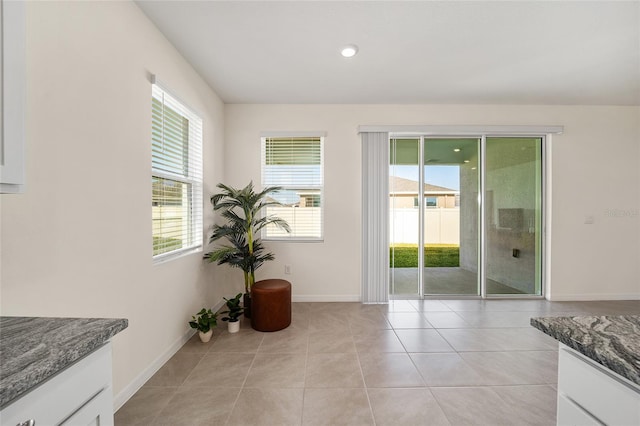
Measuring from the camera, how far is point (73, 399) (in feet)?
2.41

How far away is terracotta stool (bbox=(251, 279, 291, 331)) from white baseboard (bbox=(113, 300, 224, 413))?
66 centimetres

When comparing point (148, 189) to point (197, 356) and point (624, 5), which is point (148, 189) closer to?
point (197, 356)

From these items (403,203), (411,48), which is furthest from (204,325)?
(411,48)

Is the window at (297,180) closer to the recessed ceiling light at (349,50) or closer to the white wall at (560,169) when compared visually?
A: the white wall at (560,169)

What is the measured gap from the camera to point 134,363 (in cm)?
183

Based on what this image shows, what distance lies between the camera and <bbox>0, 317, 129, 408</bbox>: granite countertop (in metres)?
0.59

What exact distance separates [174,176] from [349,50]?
6.48ft

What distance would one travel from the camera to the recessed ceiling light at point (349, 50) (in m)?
2.29

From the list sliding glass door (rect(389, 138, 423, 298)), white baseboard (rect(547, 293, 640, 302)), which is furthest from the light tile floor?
white baseboard (rect(547, 293, 640, 302))

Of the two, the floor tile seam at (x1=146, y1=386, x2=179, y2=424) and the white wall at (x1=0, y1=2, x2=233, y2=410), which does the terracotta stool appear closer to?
the white wall at (x1=0, y1=2, x2=233, y2=410)

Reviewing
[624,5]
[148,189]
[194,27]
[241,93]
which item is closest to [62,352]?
[148,189]

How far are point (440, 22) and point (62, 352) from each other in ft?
9.21

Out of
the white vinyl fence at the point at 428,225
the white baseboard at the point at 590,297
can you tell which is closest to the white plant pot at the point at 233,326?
the white vinyl fence at the point at 428,225

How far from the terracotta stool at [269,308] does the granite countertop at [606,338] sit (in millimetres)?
2249
